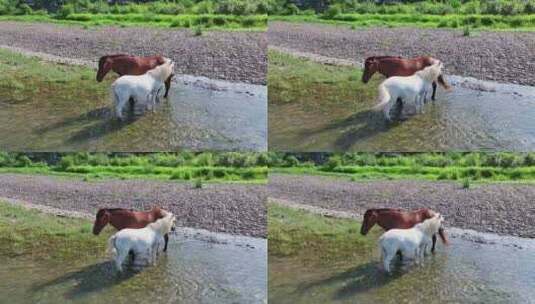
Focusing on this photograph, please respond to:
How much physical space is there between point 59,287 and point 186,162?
2.32ft

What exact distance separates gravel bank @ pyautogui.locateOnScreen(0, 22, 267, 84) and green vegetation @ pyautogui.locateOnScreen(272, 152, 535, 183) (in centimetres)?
41

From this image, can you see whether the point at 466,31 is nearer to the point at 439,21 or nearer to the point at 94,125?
the point at 439,21

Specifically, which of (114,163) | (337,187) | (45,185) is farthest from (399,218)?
(45,185)

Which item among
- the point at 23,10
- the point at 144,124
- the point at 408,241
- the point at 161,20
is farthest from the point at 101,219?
the point at 408,241

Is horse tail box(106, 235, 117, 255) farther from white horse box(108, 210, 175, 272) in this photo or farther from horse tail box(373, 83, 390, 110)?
horse tail box(373, 83, 390, 110)

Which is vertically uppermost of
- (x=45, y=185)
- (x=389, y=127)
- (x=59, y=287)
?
(x=389, y=127)

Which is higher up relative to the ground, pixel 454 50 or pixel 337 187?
pixel 454 50

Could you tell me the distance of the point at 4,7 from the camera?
14.5 feet

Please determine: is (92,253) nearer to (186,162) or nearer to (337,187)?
(186,162)

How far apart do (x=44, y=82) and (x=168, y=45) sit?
540 millimetres

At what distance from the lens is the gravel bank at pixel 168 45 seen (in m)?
4.27

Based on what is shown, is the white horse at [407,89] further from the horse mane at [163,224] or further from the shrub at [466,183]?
the horse mane at [163,224]

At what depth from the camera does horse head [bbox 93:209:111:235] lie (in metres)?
4.20

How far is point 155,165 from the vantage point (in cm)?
423
